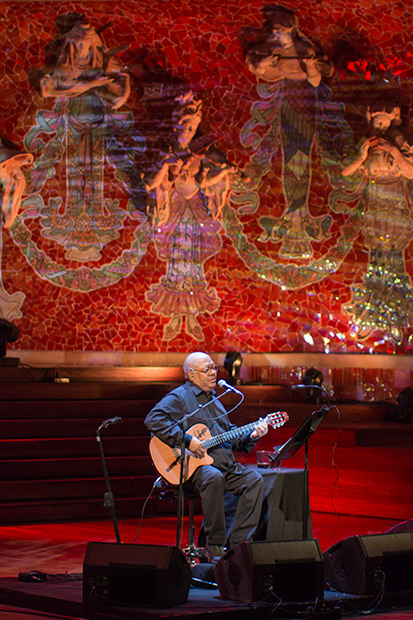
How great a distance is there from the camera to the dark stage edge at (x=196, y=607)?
3.60 m

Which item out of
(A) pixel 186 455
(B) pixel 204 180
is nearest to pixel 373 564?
(A) pixel 186 455

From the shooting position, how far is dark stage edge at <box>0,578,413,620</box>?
11.8 ft

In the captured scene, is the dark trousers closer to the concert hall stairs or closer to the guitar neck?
the guitar neck

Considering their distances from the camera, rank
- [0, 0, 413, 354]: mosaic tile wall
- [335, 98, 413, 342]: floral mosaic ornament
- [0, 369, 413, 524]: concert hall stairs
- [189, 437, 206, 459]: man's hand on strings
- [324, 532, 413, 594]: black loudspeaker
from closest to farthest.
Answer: [324, 532, 413, 594]: black loudspeaker < [189, 437, 206, 459]: man's hand on strings < [0, 369, 413, 524]: concert hall stairs < [335, 98, 413, 342]: floral mosaic ornament < [0, 0, 413, 354]: mosaic tile wall

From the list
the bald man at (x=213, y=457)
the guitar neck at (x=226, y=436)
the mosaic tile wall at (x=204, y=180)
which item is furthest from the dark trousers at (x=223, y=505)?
the mosaic tile wall at (x=204, y=180)

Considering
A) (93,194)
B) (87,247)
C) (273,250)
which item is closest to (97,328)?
(87,247)

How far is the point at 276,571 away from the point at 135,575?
65 centimetres

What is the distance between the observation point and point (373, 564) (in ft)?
12.9

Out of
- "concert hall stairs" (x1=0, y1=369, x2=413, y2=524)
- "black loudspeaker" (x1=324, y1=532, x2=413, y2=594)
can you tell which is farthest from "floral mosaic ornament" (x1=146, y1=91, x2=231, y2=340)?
"black loudspeaker" (x1=324, y1=532, x2=413, y2=594)

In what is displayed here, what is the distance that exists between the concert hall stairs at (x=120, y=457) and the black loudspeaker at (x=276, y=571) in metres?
2.32

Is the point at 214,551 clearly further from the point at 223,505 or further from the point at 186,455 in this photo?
the point at 186,455

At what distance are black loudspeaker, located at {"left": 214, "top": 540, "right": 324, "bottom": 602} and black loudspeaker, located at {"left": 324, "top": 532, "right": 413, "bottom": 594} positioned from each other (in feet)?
0.71

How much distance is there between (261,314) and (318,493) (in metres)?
2.39

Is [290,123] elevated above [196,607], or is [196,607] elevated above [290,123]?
[290,123]
